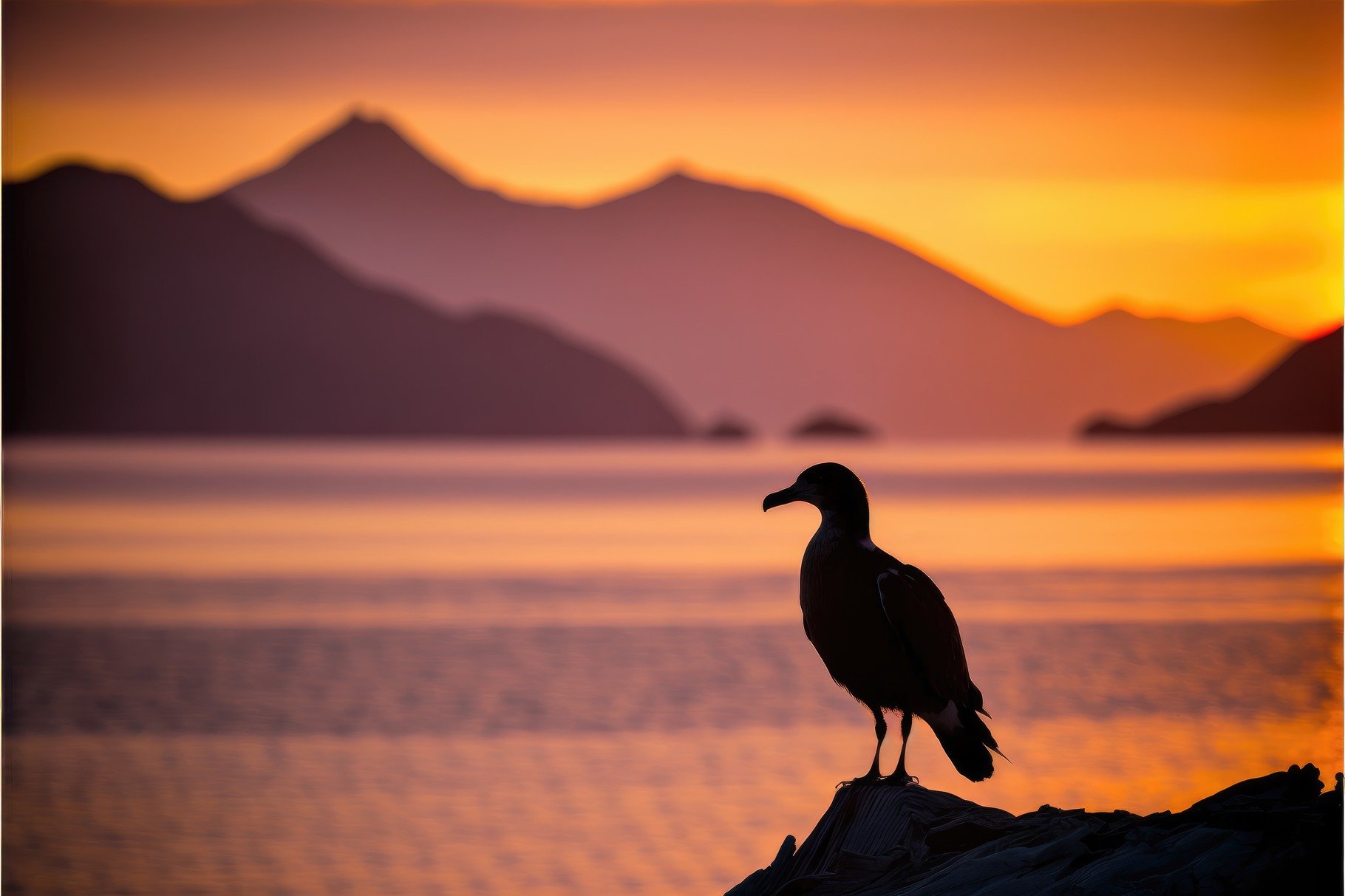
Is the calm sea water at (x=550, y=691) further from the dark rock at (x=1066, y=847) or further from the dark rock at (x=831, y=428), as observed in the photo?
the dark rock at (x=831, y=428)

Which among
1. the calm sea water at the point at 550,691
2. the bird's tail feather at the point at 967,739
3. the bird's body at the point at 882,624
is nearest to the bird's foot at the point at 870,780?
the bird's body at the point at 882,624

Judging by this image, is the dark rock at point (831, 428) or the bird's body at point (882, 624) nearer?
the bird's body at point (882, 624)

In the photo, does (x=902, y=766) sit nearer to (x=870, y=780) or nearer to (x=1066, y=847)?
(x=870, y=780)

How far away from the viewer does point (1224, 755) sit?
7.49 meters

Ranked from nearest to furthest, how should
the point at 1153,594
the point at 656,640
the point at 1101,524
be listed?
the point at 656,640, the point at 1153,594, the point at 1101,524

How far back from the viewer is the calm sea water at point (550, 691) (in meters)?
5.93

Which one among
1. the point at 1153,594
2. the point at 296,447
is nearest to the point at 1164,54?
the point at 1153,594

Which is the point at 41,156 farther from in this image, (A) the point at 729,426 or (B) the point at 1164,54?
(A) the point at 729,426

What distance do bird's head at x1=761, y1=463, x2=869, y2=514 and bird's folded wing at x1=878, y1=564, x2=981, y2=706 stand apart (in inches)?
6.9

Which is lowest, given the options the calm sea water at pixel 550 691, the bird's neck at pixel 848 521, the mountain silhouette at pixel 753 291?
the calm sea water at pixel 550 691

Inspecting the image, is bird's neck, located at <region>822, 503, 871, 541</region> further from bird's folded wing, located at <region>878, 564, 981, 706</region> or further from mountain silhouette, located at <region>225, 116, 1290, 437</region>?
mountain silhouette, located at <region>225, 116, 1290, 437</region>

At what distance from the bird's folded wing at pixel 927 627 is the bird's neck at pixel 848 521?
0.12 m

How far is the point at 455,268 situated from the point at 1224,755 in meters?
32.7

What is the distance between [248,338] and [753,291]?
1928cm
